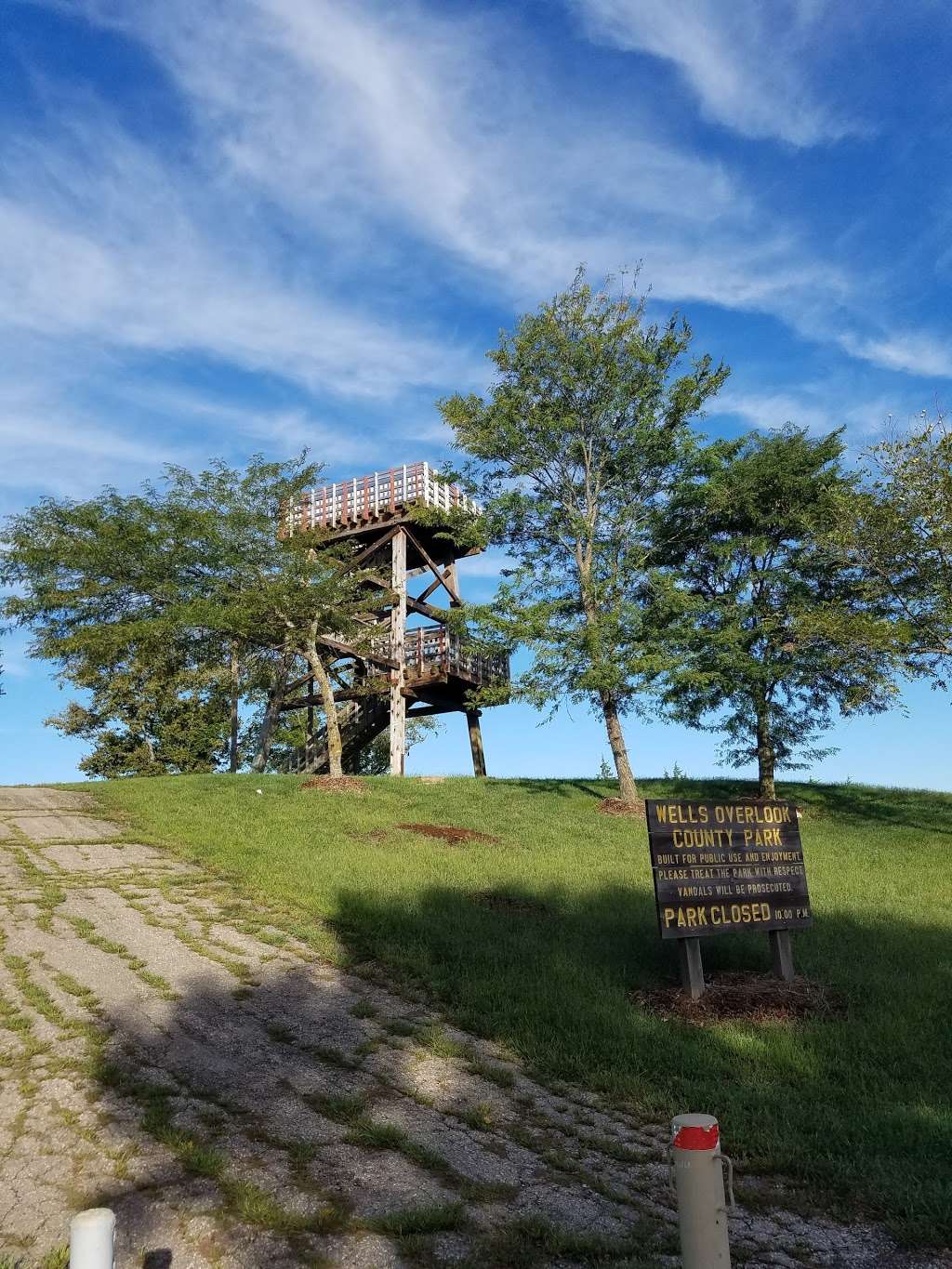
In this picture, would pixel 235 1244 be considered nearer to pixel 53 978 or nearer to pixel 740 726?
pixel 53 978

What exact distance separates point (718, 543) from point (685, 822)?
17610 mm

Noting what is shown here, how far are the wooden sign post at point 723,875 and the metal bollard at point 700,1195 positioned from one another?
500 cm

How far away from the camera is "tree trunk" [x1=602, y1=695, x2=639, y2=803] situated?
23250mm

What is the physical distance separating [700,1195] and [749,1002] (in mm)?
5339

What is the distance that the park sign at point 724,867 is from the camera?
9.40 metres

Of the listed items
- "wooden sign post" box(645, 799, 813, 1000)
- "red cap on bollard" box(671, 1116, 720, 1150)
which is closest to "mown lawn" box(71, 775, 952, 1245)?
"wooden sign post" box(645, 799, 813, 1000)

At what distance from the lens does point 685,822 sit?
9.78 m

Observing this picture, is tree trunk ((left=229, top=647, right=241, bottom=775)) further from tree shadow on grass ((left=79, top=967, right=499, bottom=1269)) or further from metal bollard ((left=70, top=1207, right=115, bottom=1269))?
metal bollard ((left=70, top=1207, right=115, bottom=1269))

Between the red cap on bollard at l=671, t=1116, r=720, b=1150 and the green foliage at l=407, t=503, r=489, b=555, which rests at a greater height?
the green foliage at l=407, t=503, r=489, b=555

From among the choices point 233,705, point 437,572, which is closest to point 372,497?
point 437,572

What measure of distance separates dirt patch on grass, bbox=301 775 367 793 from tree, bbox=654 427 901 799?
8.87m

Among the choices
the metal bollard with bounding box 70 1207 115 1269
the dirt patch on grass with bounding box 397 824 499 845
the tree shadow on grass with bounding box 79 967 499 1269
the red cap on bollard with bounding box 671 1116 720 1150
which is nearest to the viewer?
the metal bollard with bounding box 70 1207 115 1269

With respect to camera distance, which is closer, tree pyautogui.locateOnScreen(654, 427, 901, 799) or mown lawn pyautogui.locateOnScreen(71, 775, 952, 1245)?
mown lawn pyautogui.locateOnScreen(71, 775, 952, 1245)

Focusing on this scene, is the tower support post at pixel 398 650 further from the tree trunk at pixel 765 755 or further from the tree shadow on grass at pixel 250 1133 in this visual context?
the tree shadow on grass at pixel 250 1133
